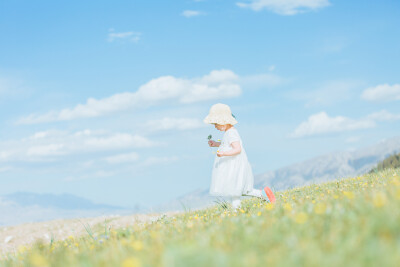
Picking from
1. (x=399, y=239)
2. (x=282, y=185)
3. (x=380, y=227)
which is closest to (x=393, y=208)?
(x=380, y=227)

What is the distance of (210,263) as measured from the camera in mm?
3281

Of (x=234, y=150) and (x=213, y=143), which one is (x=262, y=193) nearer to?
(x=234, y=150)

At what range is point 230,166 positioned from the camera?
454 inches

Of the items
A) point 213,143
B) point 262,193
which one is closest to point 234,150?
point 213,143

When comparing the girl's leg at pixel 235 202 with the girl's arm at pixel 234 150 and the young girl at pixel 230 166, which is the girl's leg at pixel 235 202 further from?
the girl's arm at pixel 234 150

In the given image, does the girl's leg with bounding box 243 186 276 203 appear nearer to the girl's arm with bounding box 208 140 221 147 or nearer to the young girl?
the young girl

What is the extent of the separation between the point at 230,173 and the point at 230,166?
0.67ft

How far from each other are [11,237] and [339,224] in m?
24.6

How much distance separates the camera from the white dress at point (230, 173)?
11516 mm

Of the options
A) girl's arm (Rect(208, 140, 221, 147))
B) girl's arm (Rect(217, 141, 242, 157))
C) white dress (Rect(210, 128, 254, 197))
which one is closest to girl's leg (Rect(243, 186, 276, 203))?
white dress (Rect(210, 128, 254, 197))

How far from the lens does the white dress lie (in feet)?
37.8

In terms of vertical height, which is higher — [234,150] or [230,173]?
[234,150]

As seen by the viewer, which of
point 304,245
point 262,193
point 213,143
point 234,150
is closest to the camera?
point 304,245

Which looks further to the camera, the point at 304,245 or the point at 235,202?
the point at 235,202
